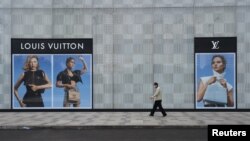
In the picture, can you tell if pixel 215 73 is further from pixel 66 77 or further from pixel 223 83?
pixel 66 77

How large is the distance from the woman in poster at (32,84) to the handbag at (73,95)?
1187 millimetres

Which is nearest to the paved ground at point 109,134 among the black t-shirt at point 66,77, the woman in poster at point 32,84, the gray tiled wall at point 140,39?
the gray tiled wall at point 140,39

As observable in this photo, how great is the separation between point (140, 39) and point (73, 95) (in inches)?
181

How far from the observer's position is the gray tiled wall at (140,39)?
20.3 metres

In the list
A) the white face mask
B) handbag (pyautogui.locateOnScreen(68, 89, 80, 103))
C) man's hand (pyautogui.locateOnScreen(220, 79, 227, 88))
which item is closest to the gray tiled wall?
handbag (pyautogui.locateOnScreen(68, 89, 80, 103))

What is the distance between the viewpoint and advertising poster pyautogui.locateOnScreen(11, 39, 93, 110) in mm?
20484

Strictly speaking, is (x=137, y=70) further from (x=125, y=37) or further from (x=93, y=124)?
(x=93, y=124)

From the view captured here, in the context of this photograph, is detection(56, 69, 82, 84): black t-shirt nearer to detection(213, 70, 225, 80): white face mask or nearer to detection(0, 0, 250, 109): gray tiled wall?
detection(0, 0, 250, 109): gray tiled wall

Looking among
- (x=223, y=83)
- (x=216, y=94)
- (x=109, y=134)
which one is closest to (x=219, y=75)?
(x=223, y=83)

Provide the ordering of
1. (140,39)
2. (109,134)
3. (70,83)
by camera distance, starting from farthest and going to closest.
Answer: (70,83)
(140,39)
(109,134)

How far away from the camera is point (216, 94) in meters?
20.2

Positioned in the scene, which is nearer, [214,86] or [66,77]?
[214,86]

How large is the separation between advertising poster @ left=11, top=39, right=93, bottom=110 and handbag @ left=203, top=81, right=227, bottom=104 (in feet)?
20.1

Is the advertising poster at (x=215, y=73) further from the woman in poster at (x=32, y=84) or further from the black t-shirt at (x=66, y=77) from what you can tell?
the woman in poster at (x=32, y=84)
